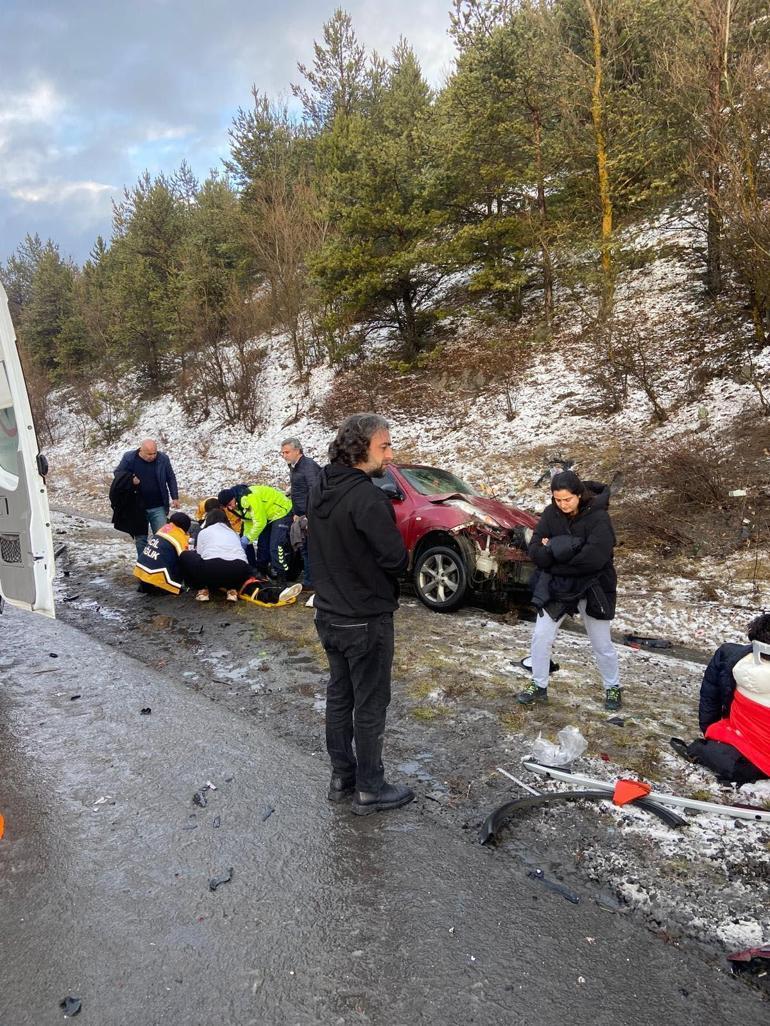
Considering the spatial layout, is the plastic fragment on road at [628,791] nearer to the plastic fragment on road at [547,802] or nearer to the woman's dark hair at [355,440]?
the plastic fragment on road at [547,802]

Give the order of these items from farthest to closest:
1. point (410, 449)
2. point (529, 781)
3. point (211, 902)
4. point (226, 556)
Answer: point (410, 449)
point (226, 556)
point (529, 781)
point (211, 902)

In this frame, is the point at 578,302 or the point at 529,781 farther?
the point at 578,302

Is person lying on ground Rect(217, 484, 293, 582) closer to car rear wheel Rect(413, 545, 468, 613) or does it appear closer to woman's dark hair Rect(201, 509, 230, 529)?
woman's dark hair Rect(201, 509, 230, 529)

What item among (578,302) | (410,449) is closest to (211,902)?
(410,449)

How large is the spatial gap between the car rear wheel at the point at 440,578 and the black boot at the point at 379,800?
3576 millimetres

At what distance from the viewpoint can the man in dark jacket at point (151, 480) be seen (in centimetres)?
834

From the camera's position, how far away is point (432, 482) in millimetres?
8008

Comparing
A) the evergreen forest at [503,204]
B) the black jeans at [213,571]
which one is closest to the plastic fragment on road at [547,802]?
the black jeans at [213,571]

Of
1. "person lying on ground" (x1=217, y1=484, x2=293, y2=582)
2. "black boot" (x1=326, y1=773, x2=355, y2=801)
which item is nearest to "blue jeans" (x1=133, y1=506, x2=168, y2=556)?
"person lying on ground" (x1=217, y1=484, x2=293, y2=582)

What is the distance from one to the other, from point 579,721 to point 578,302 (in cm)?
1527

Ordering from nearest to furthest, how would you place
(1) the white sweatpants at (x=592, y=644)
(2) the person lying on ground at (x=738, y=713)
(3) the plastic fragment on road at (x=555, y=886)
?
(3) the plastic fragment on road at (x=555, y=886) < (2) the person lying on ground at (x=738, y=713) < (1) the white sweatpants at (x=592, y=644)

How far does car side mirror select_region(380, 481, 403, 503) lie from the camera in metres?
7.62

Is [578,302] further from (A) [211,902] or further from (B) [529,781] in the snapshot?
(A) [211,902]

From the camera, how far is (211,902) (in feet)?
9.01
